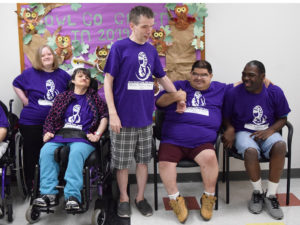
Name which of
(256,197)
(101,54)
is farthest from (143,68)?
(256,197)

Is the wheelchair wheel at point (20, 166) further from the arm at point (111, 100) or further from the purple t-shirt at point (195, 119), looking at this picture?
the purple t-shirt at point (195, 119)

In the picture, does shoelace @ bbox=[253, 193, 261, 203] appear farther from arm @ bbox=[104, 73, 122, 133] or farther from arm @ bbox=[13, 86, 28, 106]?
arm @ bbox=[13, 86, 28, 106]

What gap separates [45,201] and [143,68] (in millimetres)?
1152

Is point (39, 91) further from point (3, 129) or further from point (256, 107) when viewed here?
point (256, 107)

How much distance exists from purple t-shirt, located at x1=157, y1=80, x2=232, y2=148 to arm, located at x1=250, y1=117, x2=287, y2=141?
1.08ft

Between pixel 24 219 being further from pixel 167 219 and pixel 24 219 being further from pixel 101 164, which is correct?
pixel 167 219

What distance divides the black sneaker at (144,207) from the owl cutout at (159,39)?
1.39 meters

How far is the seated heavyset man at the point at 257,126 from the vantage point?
7.52ft

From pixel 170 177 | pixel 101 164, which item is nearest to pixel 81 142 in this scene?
pixel 101 164

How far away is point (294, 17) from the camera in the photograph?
282cm

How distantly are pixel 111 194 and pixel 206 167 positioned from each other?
0.96 metres

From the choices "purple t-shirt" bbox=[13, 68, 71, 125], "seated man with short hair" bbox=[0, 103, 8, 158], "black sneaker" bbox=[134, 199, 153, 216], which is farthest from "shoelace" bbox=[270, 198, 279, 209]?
"seated man with short hair" bbox=[0, 103, 8, 158]

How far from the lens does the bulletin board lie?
8.83ft

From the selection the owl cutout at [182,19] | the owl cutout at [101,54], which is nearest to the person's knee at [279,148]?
the owl cutout at [182,19]
